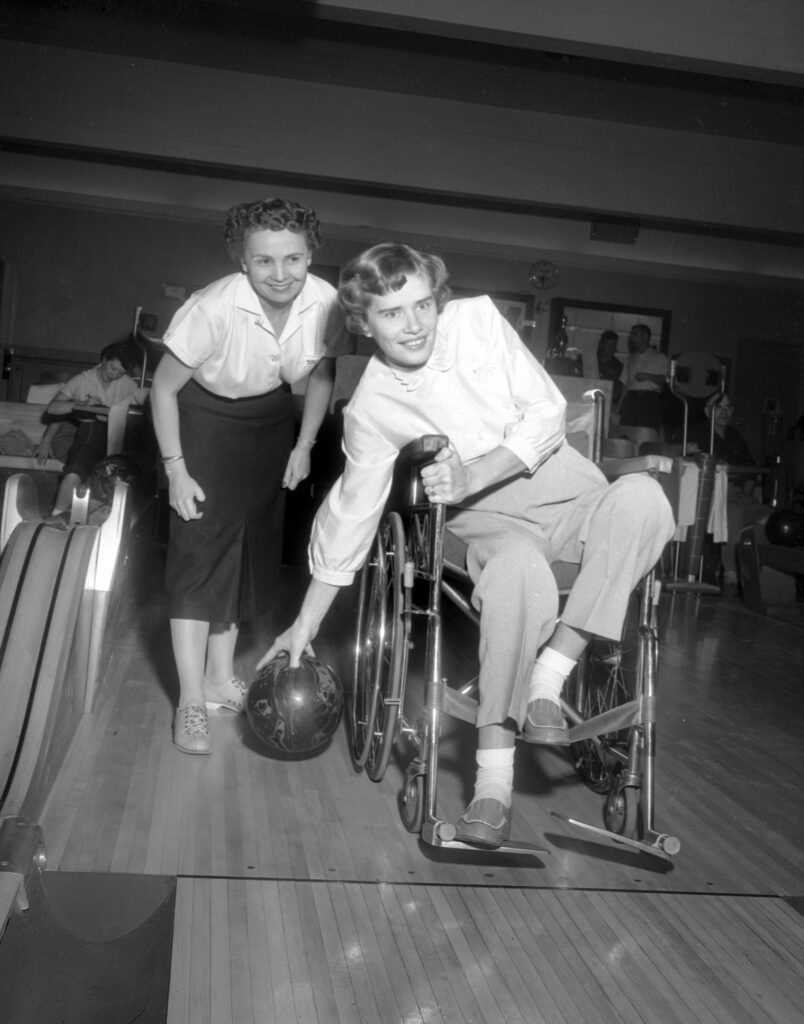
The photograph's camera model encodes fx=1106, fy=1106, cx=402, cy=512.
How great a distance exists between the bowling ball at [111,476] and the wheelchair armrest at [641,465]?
1.72 metres

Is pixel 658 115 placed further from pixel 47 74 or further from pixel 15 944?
pixel 15 944

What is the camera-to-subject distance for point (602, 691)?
273 cm

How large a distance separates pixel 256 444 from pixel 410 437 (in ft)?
1.71

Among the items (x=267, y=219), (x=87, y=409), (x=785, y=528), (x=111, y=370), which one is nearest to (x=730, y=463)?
(x=785, y=528)

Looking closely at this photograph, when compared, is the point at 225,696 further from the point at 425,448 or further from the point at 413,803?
the point at 425,448

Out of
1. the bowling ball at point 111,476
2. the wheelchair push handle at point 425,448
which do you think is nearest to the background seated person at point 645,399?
the bowling ball at point 111,476

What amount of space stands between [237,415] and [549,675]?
3.38ft

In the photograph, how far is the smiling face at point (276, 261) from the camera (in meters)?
2.49

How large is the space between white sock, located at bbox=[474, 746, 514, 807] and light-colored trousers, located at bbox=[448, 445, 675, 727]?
7 cm

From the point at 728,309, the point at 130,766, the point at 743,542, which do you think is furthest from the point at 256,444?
the point at 728,309

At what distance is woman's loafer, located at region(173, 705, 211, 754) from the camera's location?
269 centimetres

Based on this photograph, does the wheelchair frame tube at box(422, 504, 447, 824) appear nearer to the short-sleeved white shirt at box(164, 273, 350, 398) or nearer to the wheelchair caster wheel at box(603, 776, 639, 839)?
the wheelchair caster wheel at box(603, 776, 639, 839)

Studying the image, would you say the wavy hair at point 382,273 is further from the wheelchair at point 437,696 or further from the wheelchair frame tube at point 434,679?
the wheelchair frame tube at point 434,679

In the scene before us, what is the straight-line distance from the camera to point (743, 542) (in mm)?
6086
